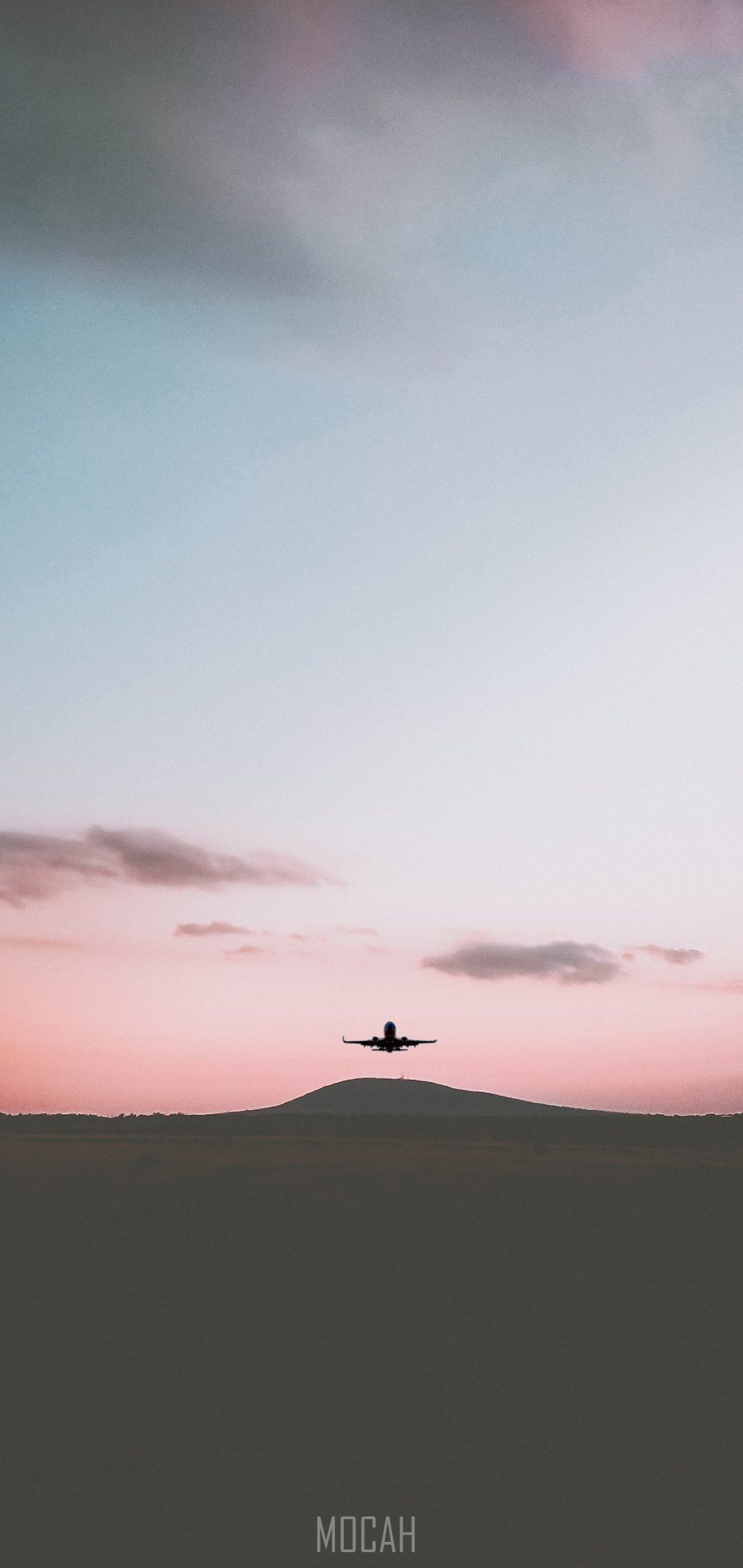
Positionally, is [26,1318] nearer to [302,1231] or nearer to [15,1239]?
[15,1239]

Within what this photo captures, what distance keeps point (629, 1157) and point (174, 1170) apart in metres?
38.5

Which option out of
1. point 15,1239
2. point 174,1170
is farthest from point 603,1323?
point 174,1170

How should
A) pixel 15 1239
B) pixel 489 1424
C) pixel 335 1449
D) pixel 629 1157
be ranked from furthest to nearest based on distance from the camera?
pixel 629 1157 → pixel 15 1239 → pixel 489 1424 → pixel 335 1449

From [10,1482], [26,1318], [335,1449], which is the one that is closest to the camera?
[10,1482]

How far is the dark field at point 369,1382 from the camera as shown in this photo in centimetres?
1930

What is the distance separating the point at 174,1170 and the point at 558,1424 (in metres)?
52.3

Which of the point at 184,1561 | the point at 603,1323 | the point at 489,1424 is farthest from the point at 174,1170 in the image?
the point at 184,1561

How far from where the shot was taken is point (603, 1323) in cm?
3206

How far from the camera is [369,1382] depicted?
86.2 feet

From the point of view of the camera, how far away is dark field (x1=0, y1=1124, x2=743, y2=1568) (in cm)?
1930

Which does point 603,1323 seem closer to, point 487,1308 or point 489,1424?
point 487,1308

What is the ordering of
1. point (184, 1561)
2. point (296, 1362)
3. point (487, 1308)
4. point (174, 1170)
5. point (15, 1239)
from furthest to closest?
point (174, 1170)
point (15, 1239)
point (487, 1308)
point (296, 1362)
point (184, 1561)

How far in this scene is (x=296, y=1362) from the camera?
27.8 meters

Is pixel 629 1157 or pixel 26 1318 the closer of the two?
pixel 26 1318
